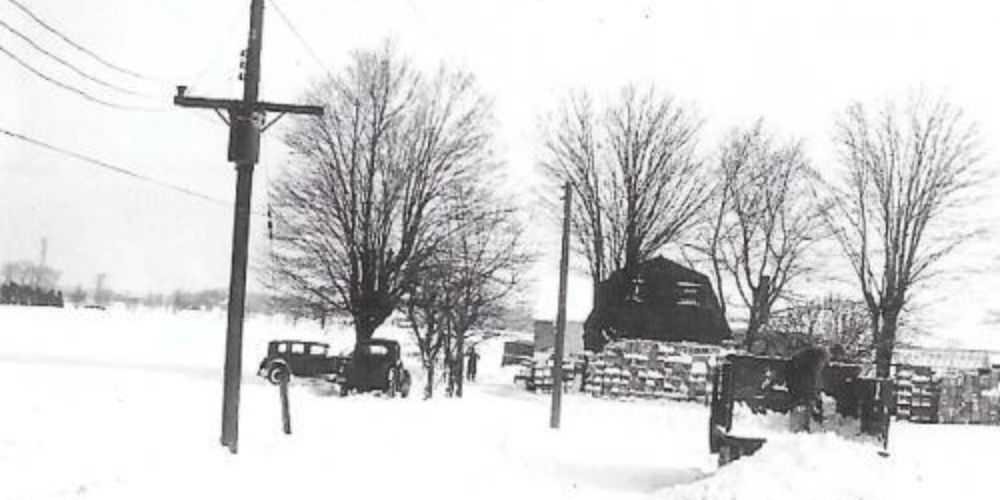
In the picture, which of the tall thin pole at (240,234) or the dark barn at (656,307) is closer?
the tall thin pole at (240,234)

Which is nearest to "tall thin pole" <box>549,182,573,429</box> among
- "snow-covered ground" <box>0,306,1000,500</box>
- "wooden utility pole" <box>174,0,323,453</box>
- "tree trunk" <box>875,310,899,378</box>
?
"snow-covered ground" <box>0,306,1000,500</box>

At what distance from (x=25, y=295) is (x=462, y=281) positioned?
44.2 meters

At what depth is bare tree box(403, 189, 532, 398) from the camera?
38625 mm

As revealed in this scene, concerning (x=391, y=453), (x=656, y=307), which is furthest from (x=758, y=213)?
(x=391, y=453)

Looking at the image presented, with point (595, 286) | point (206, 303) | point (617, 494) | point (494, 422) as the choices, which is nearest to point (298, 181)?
point (595, 286)

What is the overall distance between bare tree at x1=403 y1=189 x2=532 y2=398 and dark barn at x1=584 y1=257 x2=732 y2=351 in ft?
21.2

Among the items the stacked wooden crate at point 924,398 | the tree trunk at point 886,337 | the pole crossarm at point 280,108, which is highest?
the pole crossarm at point 280,108

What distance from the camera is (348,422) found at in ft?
70.8

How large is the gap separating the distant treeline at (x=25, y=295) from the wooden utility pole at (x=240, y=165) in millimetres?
56362

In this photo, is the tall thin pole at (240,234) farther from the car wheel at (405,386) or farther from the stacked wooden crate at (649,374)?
the stacked wooden crate at (649,374)

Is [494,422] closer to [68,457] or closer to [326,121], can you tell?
[68,457]

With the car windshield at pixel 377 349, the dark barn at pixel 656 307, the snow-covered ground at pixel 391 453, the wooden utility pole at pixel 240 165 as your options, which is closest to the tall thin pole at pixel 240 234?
the wooden utility pole at pixel 240 165

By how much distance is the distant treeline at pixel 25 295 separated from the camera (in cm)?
7081

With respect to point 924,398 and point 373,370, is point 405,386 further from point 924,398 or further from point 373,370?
point 924,398
